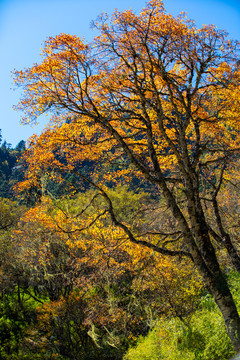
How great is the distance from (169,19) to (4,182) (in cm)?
5122

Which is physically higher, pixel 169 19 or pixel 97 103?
pixel 169 19

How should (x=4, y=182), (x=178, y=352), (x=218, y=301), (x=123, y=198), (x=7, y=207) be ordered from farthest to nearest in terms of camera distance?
(x=4, y=182)
(x=123, y=198)
(x=7, y=207)
(x=178, y=352)
(x=218, y=301)

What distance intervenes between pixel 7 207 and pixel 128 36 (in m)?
28.9

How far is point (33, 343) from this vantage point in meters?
13.8

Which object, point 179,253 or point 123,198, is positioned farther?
point 123,198

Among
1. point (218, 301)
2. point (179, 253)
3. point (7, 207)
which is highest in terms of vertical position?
point (179, 253)

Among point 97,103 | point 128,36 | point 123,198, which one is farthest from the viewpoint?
point 123,198

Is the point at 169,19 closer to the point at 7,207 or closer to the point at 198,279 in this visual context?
the point at 198,279

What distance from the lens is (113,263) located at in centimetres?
1414

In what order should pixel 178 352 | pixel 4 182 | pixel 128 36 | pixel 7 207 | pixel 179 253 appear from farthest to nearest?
pixel 4 182, pixel 7 207, pixel 178 352, pixel 128 36, pixel 179 253

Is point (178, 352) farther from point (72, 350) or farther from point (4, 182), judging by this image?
point (4, 182)

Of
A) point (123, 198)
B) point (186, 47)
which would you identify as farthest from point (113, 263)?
point (123, 198)

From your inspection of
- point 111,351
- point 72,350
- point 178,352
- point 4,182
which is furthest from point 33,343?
point 4,182

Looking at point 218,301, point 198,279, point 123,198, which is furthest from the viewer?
point 123,198
